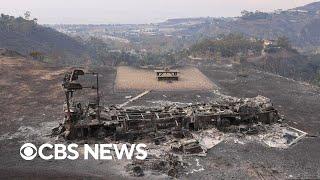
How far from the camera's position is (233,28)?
157m

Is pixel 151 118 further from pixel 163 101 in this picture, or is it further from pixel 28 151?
pixel 163 101

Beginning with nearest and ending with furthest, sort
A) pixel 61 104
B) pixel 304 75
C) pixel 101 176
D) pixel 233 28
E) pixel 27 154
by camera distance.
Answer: pixel 101 176 → pixel 27 154 → pixel 61 104 → pixel 304 75 → pixel 233 28

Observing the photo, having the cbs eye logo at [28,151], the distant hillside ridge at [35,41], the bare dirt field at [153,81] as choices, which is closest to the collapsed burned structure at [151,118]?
the cbs eye logo at [28,151]

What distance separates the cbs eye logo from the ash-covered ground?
26 cm

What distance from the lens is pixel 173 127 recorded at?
23000mm

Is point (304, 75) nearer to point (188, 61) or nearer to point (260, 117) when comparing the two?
point (188, 61)

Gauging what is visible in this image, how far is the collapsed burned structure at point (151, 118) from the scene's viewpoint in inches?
858

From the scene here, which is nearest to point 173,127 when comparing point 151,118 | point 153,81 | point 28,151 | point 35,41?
point 151,118

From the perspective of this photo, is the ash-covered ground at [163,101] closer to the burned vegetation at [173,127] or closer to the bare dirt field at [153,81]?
the burned vegetation at [173,127]

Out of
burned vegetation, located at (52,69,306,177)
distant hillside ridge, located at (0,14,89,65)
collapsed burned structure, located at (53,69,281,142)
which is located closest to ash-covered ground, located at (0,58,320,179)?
burned vegetation, located at (52,69,306,177)

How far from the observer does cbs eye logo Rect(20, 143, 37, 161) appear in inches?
790

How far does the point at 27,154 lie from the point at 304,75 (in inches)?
2207

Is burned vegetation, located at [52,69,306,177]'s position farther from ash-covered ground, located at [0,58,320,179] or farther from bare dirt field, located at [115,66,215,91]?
bare dirt field, located at [115,66,215,91]

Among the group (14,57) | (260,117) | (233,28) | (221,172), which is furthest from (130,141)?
(233,28)
